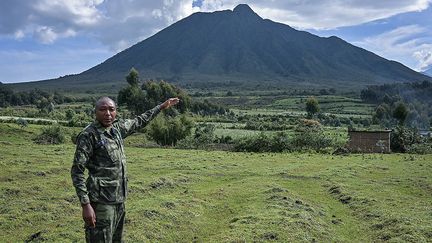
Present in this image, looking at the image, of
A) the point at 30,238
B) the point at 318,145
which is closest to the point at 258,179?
the point at 30,238

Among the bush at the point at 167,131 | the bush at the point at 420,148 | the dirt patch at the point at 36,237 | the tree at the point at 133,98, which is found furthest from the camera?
the tree at the point at 133,98

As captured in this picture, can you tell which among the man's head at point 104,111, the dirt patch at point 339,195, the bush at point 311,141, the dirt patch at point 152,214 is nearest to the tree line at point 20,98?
the bush at point 311,141

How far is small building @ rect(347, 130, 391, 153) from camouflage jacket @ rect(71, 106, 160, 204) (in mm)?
44761

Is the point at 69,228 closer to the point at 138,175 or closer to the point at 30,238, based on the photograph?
the point at 30,238

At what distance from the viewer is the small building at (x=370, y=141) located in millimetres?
50375

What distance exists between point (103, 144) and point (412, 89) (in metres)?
165

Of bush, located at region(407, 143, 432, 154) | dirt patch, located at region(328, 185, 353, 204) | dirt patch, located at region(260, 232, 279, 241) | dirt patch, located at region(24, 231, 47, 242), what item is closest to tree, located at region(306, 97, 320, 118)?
bush, located at region(407, 143, 432, 154)

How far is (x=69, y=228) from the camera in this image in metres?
15.2

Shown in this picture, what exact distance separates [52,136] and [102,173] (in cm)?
5068

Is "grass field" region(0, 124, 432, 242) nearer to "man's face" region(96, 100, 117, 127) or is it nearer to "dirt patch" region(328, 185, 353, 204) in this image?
"dirt patch" region(328, 185, 353, 204)

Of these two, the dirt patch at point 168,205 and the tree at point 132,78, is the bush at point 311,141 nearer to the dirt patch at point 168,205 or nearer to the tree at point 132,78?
the dirt patch at point 168,205

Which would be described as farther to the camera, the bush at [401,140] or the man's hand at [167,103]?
the bush at [401,140]

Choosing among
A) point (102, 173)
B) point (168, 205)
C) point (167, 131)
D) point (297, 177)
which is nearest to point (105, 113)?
point (102, 173)

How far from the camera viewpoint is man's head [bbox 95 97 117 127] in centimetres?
870
